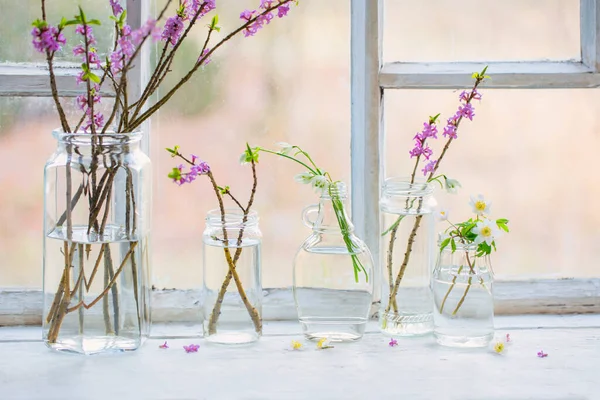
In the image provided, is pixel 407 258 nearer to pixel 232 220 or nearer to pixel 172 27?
pixel 232 220

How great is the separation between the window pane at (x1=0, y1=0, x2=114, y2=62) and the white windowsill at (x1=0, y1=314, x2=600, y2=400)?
1.76 ft

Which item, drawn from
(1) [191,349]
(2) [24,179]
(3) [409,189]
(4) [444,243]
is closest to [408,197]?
(3) [409,189]

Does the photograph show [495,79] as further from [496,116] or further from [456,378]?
[456,378]

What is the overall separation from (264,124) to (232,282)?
1.17 ft

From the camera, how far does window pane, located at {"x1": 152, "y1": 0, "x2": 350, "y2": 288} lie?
171cm

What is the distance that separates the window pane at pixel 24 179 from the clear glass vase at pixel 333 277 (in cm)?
49

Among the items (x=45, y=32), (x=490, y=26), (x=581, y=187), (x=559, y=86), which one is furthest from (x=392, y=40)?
(x=45, y=32)

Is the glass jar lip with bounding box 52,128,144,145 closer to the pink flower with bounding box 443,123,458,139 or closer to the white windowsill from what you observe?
the white windowsill

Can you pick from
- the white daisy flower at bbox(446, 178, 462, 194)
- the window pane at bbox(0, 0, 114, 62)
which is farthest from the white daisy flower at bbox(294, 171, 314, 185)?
the window pane at bbox(0, 0, 114, 62)

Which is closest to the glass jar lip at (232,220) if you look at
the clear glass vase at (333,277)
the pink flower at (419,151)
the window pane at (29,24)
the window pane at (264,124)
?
the clear glass vase at (333,277)

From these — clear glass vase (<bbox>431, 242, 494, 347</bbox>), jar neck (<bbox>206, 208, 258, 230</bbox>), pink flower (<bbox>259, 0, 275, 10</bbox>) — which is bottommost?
clear glass vase (<bbox>431, 242, 494, 347</bbox>)

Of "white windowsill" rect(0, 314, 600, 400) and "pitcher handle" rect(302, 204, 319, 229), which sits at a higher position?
"pitcher handle" rect(302, 204, 319, 229)

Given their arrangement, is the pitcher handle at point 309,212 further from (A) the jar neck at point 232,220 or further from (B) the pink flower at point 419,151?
(B) the pink flower at point 419,151

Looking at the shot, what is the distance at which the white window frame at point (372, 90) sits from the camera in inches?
64.7
